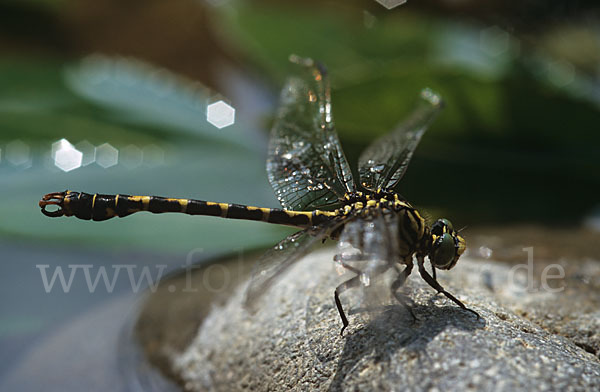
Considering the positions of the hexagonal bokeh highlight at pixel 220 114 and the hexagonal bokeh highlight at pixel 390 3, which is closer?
the hexagonal bokeh highlight at pixel 220 114

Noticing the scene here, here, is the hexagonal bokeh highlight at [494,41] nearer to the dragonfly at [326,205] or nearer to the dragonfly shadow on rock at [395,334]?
the dragonfly at [326,205]

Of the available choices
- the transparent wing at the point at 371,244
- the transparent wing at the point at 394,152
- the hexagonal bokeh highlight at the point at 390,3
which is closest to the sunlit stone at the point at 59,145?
the transparent wing at the point at 394,152

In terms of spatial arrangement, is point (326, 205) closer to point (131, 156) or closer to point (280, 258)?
point (280, 258)

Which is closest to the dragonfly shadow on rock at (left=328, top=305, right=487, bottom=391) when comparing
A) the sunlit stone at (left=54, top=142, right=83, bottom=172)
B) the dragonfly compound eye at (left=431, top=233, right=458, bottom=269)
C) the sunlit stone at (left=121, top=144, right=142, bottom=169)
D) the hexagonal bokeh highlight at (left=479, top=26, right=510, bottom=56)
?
the dragonfly compound eye at (left=431, top=233, right=458, bottom=269)

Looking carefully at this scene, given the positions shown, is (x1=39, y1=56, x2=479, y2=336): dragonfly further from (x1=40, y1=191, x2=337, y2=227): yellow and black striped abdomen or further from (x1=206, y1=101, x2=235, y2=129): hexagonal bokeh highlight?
(x1=206, y1=101, x2=235, y2=129): hexagonal bokeh highlight

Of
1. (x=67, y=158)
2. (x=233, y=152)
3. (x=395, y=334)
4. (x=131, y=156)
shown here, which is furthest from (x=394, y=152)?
(x=67, y=158)

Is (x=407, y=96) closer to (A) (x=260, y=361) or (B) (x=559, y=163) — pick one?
(B) (x=559, y=163)
